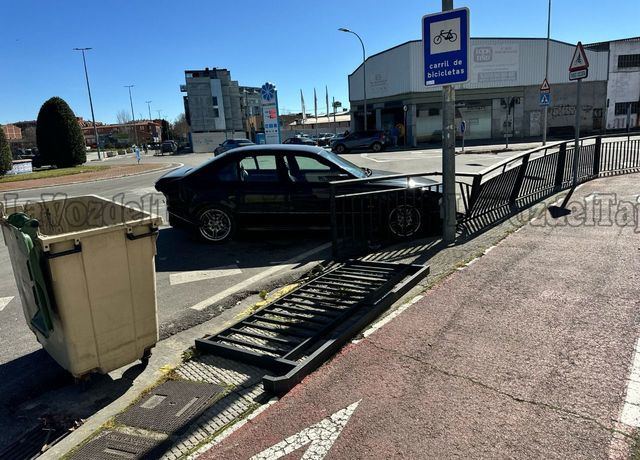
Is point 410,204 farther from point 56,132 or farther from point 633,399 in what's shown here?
point 56,132

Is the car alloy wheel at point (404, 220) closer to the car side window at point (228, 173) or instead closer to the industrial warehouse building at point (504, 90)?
the car side window at point (228, 173)

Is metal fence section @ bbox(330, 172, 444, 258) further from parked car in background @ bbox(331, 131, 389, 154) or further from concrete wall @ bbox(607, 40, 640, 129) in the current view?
concrete wall @ bbox(607, 40, 640, 129)

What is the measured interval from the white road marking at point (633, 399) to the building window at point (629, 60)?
50714mm

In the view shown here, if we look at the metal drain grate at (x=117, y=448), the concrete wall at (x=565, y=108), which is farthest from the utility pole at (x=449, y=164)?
the concrete wall at (x=565, y=108)

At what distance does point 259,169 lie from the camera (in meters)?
7.54

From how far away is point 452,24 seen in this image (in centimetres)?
598

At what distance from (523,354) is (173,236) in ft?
21.6

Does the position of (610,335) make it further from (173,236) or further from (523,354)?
(173,236)

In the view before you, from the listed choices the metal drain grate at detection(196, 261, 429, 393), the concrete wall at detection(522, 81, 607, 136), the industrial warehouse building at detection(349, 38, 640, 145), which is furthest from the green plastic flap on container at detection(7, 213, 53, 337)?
the concrete wall at detection(522, 81, 607, 136)

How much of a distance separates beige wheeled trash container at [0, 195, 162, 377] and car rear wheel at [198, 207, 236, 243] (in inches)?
148

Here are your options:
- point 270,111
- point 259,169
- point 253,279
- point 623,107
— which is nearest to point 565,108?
point 623,107

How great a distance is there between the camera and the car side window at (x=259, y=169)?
7492mm

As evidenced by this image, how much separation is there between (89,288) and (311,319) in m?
1.92

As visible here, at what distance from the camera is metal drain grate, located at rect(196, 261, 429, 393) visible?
3.58 meters
